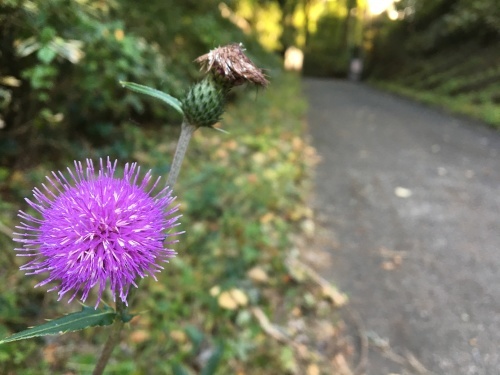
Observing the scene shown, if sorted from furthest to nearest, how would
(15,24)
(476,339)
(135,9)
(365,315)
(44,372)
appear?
(135,9) < (365,315) < (476,339) < (15,24) < (44,372)

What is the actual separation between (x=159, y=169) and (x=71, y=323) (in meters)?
2.53

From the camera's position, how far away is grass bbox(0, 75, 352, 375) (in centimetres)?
271

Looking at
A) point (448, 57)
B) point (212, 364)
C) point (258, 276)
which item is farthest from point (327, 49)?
point (212, 364)

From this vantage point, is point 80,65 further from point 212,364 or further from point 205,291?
point 212,364

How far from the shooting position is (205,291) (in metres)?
3.36

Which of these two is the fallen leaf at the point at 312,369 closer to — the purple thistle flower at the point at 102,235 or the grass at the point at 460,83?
the purple thistle flower at the point at 102,235

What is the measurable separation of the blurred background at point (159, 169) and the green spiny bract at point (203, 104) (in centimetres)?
16

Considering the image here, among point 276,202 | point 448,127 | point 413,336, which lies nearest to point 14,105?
point 276,202

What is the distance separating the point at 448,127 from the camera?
33.6 feet

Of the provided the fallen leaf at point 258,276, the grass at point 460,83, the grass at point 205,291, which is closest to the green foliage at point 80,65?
the grass at point 205,291

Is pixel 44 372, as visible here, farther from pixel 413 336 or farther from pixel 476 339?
pixel 476 339

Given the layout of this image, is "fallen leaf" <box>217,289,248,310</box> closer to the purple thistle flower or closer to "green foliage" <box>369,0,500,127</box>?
the purple thistle flower

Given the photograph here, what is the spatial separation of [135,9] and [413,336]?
15.5ft

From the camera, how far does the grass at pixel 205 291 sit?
271 cm
